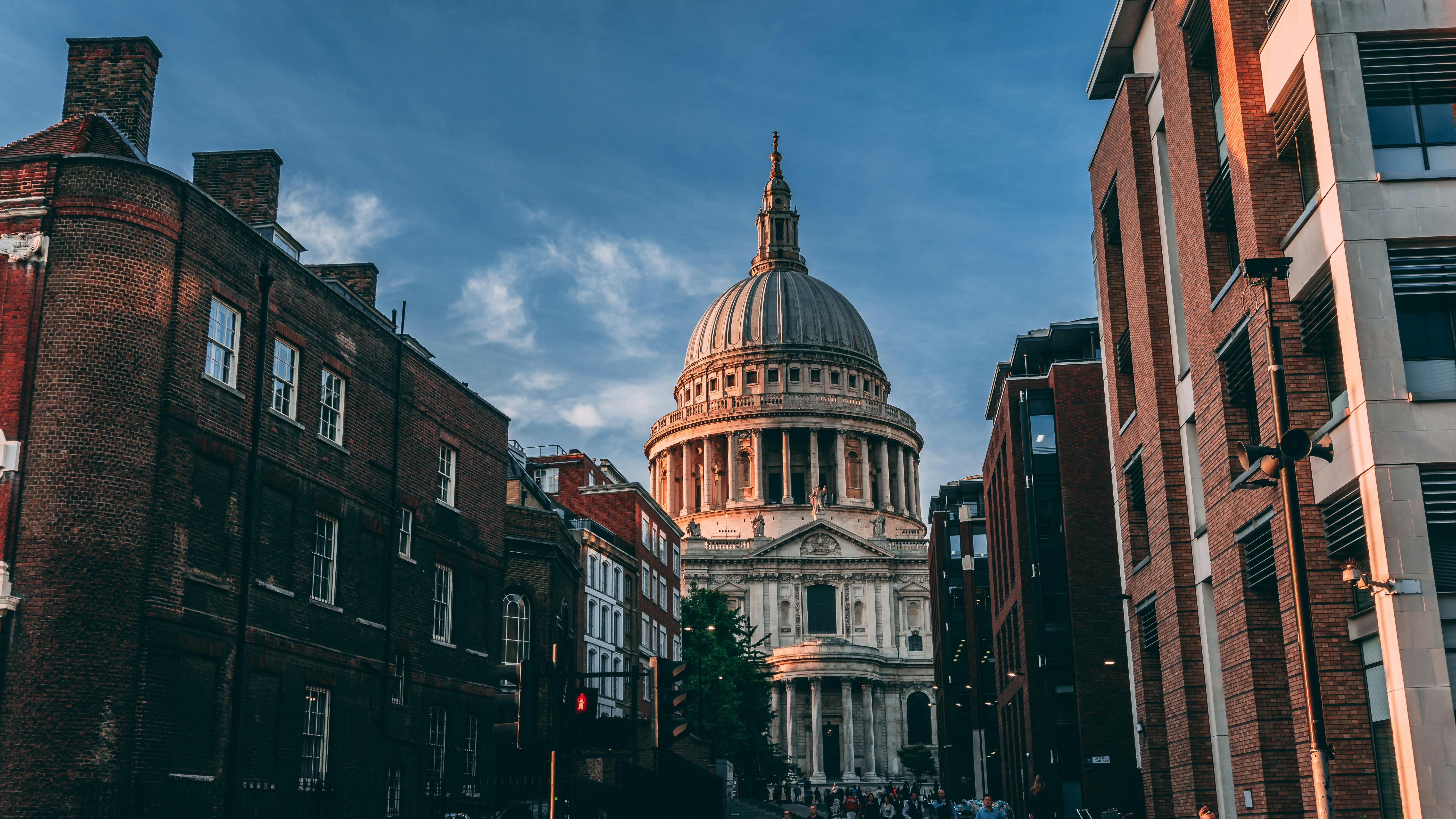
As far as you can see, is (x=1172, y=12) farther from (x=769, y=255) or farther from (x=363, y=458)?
(x=769, y=255)

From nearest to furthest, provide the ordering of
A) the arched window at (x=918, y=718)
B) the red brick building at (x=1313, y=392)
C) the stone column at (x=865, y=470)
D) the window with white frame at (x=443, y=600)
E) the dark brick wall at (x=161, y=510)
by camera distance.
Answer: the red brick building at (x=1313, y=392)
the dark brick wall at (x=161, y=510)
the window with white frame at (x=443, y=600)
the arched window at (x=918, y=718)
the stone column at (x=865, y=470)

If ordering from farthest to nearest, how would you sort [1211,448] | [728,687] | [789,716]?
[789,716] → [728,687] → [1211,448]

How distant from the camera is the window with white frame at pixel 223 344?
2664 centimetres

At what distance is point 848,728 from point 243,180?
9632cm

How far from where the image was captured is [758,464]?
472 ft

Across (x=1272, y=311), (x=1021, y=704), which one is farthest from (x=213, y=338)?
(x=1021, y=704)

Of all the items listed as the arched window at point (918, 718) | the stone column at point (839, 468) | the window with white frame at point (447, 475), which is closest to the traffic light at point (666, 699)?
the window with white frame at point (447, 475)

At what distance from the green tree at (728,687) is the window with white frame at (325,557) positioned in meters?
34.4

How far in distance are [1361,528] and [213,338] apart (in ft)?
67.0

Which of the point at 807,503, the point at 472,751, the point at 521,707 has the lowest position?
the point at 521,707

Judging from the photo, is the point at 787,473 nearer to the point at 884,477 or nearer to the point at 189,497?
the point at 884,477

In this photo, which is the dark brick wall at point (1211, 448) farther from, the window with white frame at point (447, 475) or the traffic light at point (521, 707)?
the window with white frame at point (447, 475)

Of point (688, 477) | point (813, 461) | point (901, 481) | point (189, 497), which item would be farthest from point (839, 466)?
point (189, 497)

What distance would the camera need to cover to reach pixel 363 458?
32062 mm
